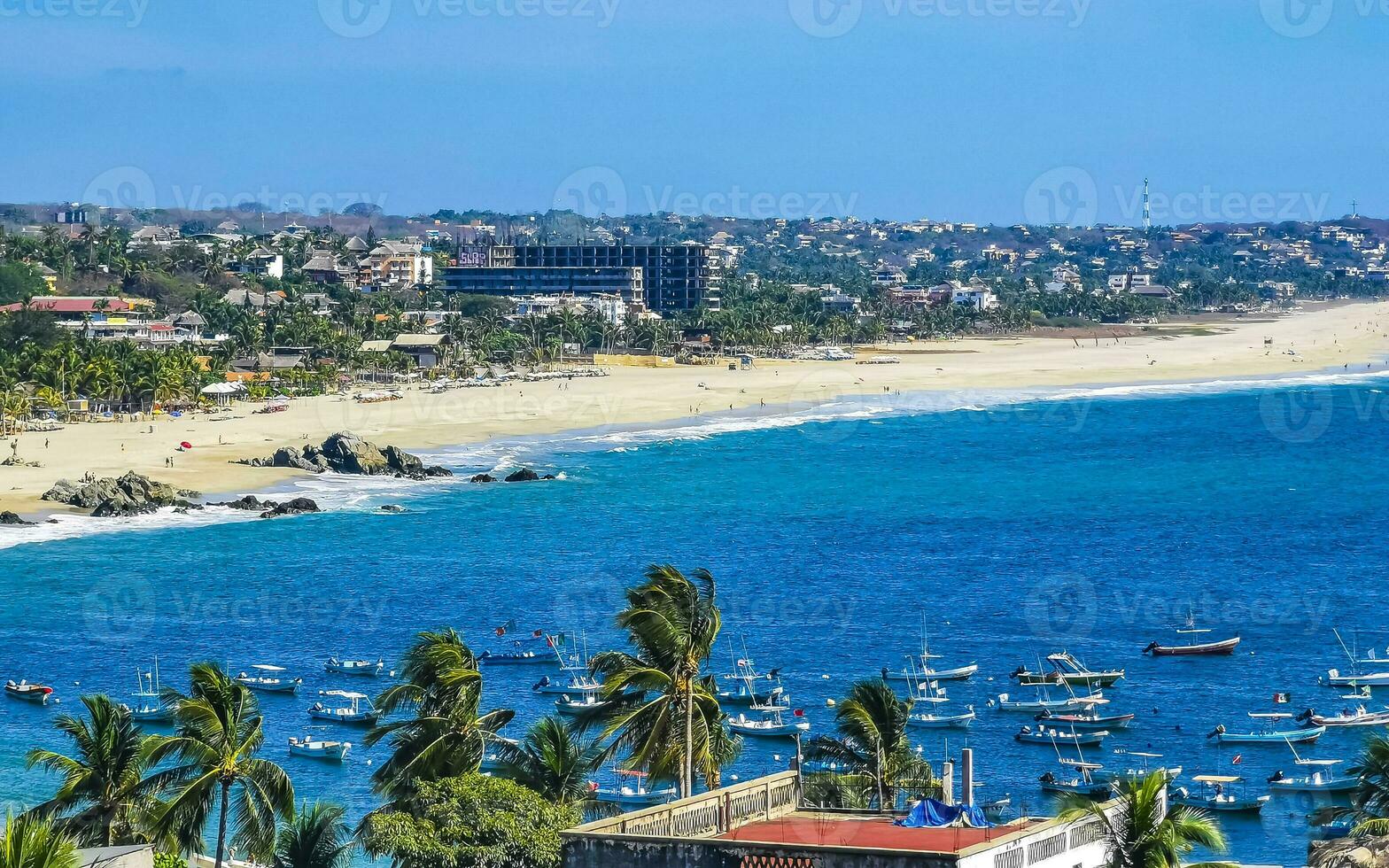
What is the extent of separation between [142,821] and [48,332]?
114789 millimetres

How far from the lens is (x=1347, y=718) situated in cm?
5281

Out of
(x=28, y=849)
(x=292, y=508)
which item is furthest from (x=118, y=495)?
(x=28, y=849)

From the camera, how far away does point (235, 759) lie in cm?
2684

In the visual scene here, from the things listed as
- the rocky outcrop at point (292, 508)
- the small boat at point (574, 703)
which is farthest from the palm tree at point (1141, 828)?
the rocky outcrop at point (292, 508)

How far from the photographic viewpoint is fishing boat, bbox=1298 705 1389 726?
52.4 m

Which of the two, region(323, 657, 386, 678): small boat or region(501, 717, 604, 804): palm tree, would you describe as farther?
region(323, 657, 386, 678): small boat

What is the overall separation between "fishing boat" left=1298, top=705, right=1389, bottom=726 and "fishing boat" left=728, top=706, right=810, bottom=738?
1336cm

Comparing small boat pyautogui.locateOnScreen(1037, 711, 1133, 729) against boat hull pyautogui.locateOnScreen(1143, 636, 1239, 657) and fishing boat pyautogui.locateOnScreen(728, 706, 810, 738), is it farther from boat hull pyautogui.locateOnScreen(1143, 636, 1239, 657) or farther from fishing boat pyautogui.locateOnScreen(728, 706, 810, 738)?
boat hull pyautogui.locateOnScreen(1143, 636, 1239, 657)

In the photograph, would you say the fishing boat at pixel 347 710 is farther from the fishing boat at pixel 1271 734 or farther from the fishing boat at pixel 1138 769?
the fishing boat at pixel 1271 734

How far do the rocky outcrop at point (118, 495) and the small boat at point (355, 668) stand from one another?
98.0 ft

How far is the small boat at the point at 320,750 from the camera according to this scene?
49094 mm

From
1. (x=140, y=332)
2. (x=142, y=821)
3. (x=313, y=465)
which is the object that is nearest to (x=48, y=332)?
(x=140, y=332)

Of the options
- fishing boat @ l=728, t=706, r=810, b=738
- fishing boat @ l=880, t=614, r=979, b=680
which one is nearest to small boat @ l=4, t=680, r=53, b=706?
fishing boat @ l=728, t=706, r=810, b=738

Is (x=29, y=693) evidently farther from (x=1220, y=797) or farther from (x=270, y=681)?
(x=1220, y=797)
